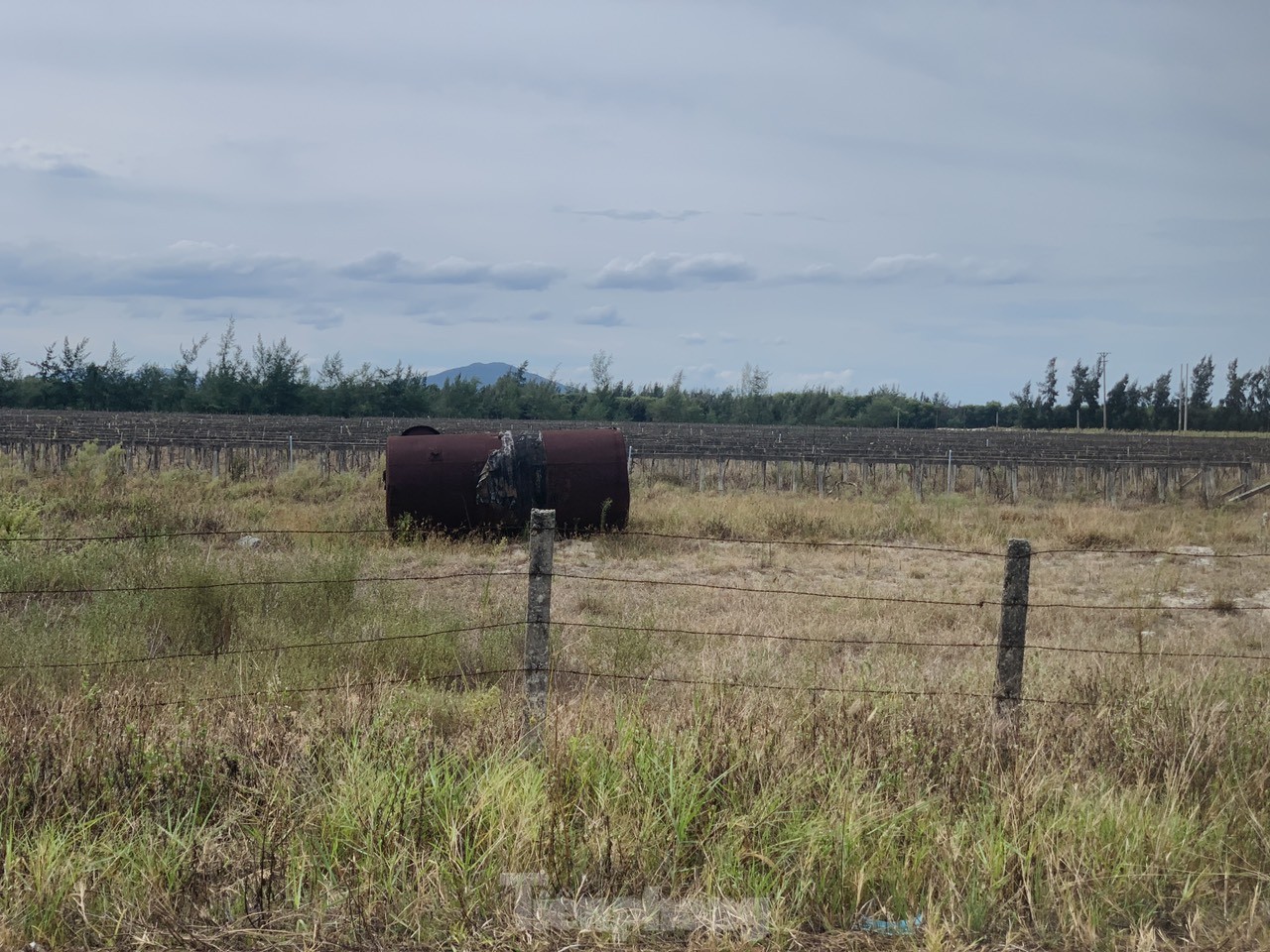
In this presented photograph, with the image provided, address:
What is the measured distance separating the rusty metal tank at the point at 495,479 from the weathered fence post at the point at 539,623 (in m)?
9.35

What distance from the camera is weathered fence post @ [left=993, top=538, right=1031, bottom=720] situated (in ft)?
16.3

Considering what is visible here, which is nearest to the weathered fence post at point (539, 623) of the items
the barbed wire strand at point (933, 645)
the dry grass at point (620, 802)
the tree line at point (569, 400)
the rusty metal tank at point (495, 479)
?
the dry grass at point (620, 802)

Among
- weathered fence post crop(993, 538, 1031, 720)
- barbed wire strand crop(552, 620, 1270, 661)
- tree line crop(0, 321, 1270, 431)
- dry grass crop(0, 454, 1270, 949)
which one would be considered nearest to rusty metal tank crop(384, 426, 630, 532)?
barbed wire strand crop(552, 620, 1270, 661)

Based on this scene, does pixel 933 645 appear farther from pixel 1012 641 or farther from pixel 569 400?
pixel 569 400

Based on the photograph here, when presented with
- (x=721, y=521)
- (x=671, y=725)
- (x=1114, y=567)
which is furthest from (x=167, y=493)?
(x=671, y=725)

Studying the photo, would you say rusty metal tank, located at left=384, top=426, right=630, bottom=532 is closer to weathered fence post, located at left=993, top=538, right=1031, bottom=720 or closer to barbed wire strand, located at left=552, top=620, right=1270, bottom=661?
barbed wire strand, located at left=552, top=620, right=1270, bottom=661

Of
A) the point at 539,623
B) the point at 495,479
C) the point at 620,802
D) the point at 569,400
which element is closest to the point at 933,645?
the point at 539,623

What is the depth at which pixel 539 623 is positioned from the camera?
491 centimetres

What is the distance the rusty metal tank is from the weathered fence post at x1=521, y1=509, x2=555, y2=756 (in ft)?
30.7

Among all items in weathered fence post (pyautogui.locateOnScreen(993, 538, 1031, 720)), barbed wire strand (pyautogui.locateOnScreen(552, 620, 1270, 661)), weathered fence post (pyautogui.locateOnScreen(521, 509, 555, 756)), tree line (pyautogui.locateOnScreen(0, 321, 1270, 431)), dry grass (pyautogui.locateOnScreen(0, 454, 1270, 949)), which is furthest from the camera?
tree line (pyautogui.locateOnScreen(0, 321, 1270, 431))

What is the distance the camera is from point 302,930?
3490 millimetres

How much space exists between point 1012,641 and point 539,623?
2130mm

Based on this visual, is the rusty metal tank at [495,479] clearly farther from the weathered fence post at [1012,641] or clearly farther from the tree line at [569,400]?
the tree line at [569,400]

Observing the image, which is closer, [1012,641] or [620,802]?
[620,802]
